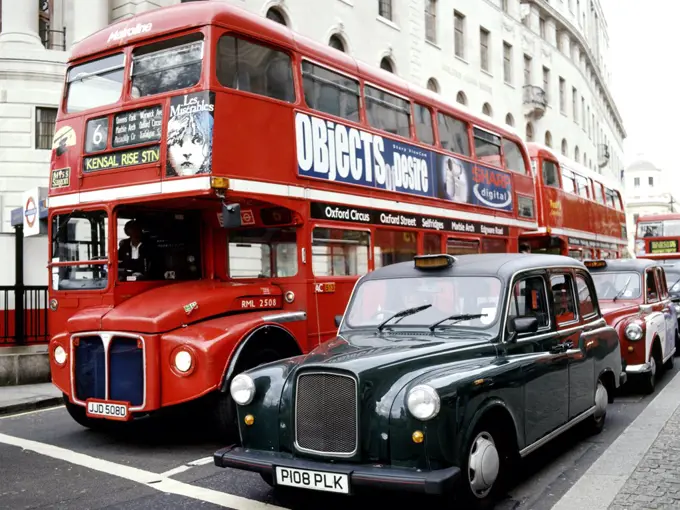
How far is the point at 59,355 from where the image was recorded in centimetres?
738

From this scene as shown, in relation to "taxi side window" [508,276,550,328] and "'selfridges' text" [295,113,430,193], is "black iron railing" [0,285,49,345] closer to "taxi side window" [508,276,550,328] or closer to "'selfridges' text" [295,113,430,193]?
"'selfridges' text" [295,113,430,193]

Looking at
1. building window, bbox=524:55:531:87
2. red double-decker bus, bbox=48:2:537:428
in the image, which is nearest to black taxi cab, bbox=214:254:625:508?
red double-decker bus, bbox=48:2:537:428

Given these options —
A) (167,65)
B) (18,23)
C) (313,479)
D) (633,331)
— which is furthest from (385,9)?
(313,479)

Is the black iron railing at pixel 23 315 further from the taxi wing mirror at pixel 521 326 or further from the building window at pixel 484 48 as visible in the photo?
the building window at pixel 484 48

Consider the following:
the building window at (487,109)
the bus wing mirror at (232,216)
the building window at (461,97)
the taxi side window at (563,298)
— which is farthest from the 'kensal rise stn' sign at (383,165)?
the building window at (487,109)

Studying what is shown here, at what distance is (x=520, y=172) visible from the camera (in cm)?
1434

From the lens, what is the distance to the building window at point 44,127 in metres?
17.1

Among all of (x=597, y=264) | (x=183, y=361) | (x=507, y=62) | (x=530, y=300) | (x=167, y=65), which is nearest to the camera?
(x=530, y=300)

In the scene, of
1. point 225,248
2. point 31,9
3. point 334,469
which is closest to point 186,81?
point 225,248

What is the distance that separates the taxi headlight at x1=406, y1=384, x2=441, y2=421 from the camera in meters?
4.29

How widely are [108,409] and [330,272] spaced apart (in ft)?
9.39

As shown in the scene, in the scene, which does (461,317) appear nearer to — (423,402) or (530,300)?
(530,300)

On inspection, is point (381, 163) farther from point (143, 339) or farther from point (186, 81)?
point (143, 339)

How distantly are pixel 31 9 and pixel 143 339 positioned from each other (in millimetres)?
13332
